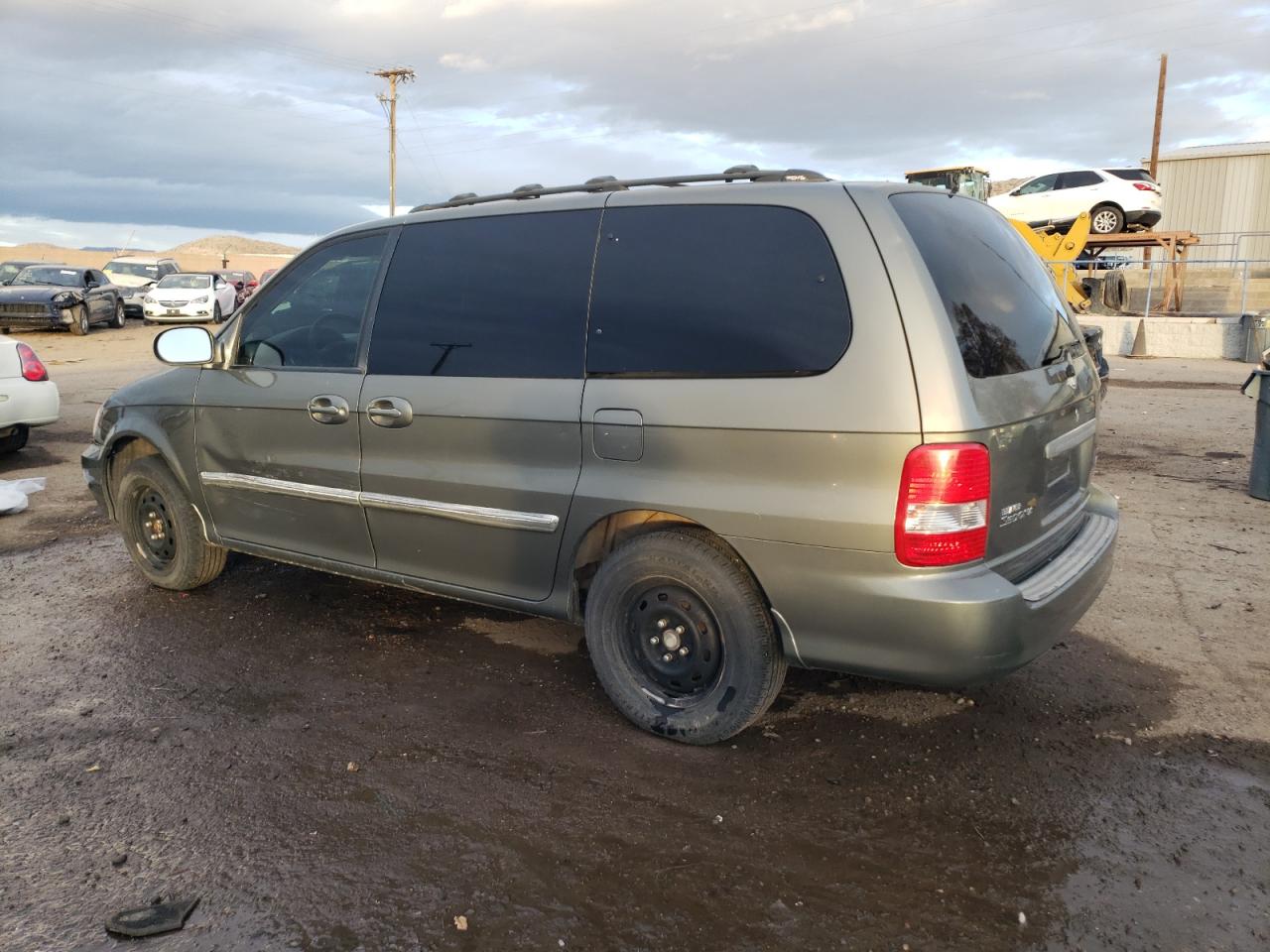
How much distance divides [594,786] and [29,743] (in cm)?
212

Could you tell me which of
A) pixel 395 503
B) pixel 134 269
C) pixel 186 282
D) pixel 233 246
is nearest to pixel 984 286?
pixel 395 503

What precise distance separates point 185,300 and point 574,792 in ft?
84.3

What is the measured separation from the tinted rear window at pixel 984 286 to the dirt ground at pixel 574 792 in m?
1.42

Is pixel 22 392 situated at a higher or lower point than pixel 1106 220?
lower

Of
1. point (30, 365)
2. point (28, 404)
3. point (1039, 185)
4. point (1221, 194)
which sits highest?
point (1221, 194)

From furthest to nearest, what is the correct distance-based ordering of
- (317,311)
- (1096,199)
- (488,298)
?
(1096,199), (317,311), (488,298)

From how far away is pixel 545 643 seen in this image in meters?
4.65

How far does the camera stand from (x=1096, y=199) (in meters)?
24.3

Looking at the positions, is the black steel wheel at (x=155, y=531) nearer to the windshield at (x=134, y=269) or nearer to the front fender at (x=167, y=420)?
the front fender at (x=167, y=420)

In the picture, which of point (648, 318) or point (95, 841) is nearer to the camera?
point (95, 841)

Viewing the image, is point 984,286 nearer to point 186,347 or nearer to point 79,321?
point 186,347

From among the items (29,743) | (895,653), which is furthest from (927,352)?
(29,743)

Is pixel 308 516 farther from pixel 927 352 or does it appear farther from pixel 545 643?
pixel 927 352

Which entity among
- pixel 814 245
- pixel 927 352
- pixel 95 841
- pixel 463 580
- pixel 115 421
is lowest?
pixel 95 841
